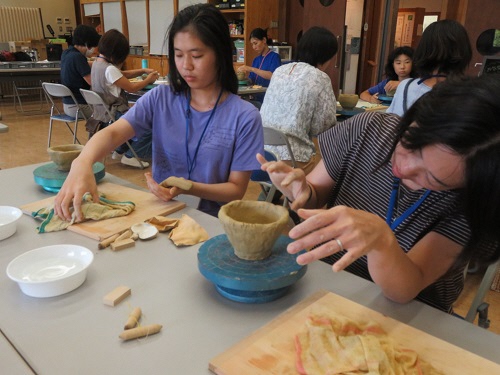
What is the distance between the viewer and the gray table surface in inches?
25.9

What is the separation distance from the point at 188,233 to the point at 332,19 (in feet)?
17.0

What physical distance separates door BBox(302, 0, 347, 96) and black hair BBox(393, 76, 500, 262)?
4935mm

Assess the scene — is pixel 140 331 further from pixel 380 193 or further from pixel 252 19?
pixel 252 19

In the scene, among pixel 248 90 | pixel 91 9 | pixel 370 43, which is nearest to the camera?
pixel 248 90

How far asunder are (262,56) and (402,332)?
4590 mm

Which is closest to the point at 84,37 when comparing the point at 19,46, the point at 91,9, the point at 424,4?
the point at 19,46

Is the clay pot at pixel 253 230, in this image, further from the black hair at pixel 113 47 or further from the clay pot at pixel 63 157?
the black hair at pixel 113 47

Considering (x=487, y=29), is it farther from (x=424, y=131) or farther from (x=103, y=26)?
(x=103, y=26)

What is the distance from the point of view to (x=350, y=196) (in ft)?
3.96

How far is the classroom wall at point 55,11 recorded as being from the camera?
8508 millimetres

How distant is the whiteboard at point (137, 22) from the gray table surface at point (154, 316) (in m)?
7.11

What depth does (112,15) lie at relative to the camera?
7.86 metres

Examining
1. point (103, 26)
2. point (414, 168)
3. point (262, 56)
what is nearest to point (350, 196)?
point (414, 168)

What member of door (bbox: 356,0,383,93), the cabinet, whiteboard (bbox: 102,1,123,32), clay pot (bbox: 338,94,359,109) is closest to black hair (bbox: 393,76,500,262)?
clay pot (bbox: 338,94,359,109)
